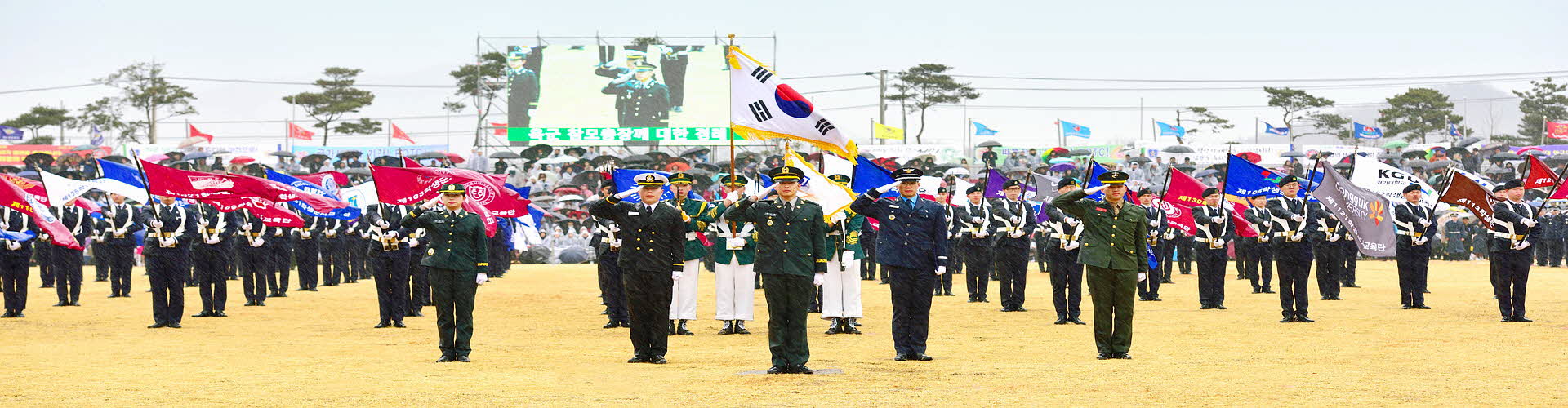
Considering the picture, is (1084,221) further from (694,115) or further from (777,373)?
(694,115)

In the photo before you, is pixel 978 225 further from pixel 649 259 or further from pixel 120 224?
pixel 120 224

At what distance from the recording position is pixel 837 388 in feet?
35.1

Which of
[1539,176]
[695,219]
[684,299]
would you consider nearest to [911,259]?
[695,219]

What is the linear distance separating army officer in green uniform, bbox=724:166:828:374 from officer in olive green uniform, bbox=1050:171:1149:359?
7.82 ft

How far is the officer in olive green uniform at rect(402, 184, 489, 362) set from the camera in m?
13.1

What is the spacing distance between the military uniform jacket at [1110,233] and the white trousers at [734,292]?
15.1 ft

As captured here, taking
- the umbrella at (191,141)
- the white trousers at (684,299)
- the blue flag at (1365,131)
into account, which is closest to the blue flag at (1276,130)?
the blue flag at (1365,131)

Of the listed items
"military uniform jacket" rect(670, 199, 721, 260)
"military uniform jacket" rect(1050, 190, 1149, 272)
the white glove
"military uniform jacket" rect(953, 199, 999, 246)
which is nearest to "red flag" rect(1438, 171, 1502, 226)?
"military uniform jacket" rect(953, 199, 999, 246)

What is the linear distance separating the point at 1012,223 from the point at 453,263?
363 inches

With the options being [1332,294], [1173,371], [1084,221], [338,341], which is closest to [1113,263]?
[1084,221]

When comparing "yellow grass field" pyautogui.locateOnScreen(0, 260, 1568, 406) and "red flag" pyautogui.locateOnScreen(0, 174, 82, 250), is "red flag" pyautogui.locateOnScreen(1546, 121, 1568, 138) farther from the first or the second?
"red flag" pyautogui.locateOnScreen(0, 174, 82, 250)

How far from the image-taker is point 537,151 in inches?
2287

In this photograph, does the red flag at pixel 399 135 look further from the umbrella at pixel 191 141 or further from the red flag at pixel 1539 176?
the red flag at pixel 1539 176

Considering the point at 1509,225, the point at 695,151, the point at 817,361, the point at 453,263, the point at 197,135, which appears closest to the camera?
the point at 817,361
